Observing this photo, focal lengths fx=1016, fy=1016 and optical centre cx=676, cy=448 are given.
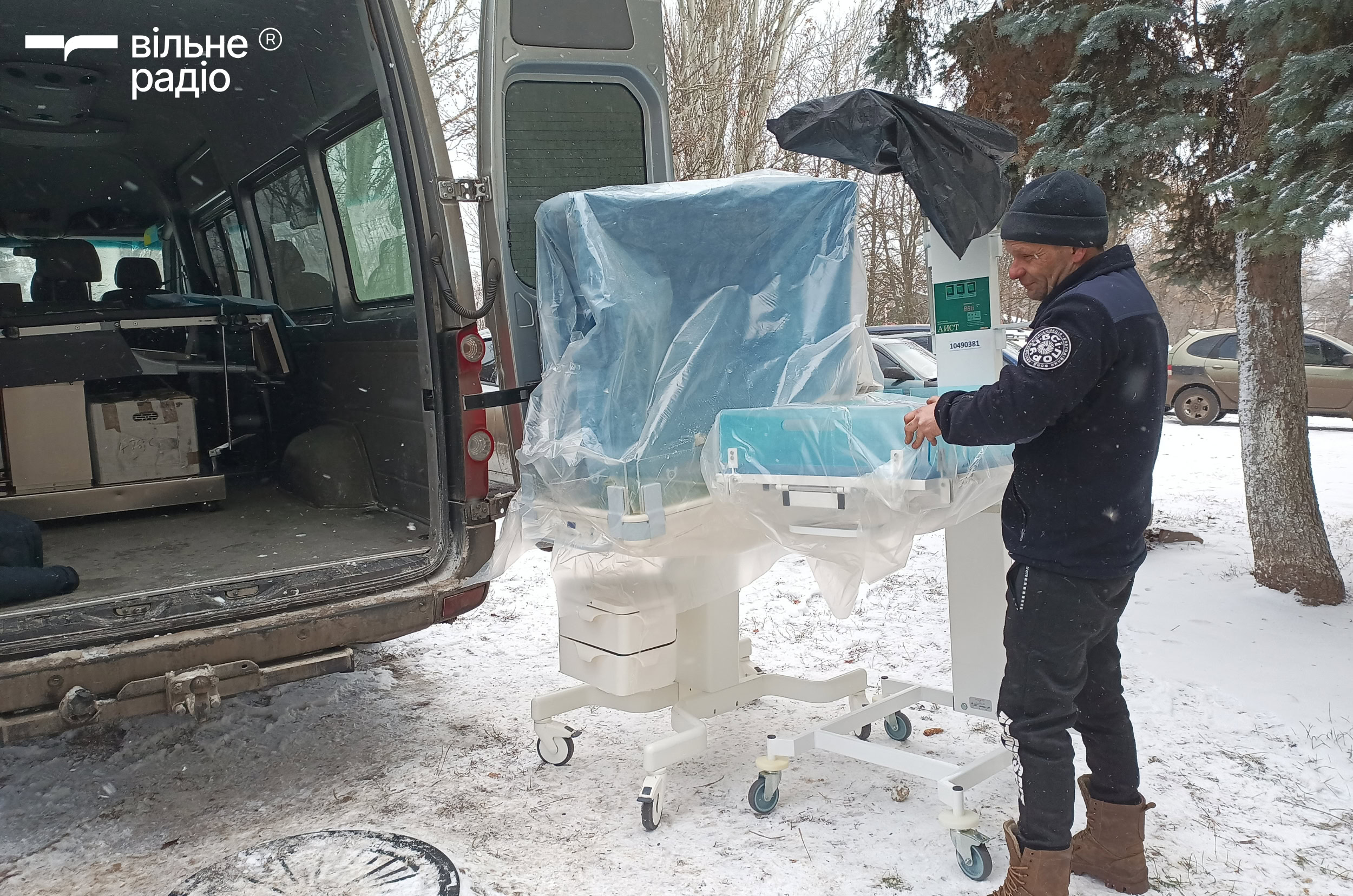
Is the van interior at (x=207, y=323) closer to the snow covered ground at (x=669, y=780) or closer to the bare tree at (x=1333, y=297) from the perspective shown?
the snow covered ground at (x=669, y=780)

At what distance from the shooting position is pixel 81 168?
5.95m

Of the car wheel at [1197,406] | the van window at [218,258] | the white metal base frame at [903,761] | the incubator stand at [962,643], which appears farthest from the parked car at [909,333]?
the incubator stand at [962,643]

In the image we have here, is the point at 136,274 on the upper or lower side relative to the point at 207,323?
upper

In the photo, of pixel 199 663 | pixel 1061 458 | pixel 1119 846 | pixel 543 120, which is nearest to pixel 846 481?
pixel 1061 458

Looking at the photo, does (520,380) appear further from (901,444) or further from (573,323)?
(901,444)

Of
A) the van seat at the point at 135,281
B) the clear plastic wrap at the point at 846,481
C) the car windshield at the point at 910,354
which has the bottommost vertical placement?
the clear plastic wrap at the point at 846,481

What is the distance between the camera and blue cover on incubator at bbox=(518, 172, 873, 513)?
9.65ft

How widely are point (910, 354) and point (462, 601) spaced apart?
7499mm

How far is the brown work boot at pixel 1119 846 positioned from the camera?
2.62 metres

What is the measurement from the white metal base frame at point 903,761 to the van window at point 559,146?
5.69ft

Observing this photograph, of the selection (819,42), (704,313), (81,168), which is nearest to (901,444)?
(704,313)

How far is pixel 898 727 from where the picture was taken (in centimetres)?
364

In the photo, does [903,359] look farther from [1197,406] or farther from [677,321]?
[677,321]

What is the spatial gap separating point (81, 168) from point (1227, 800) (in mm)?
6489
